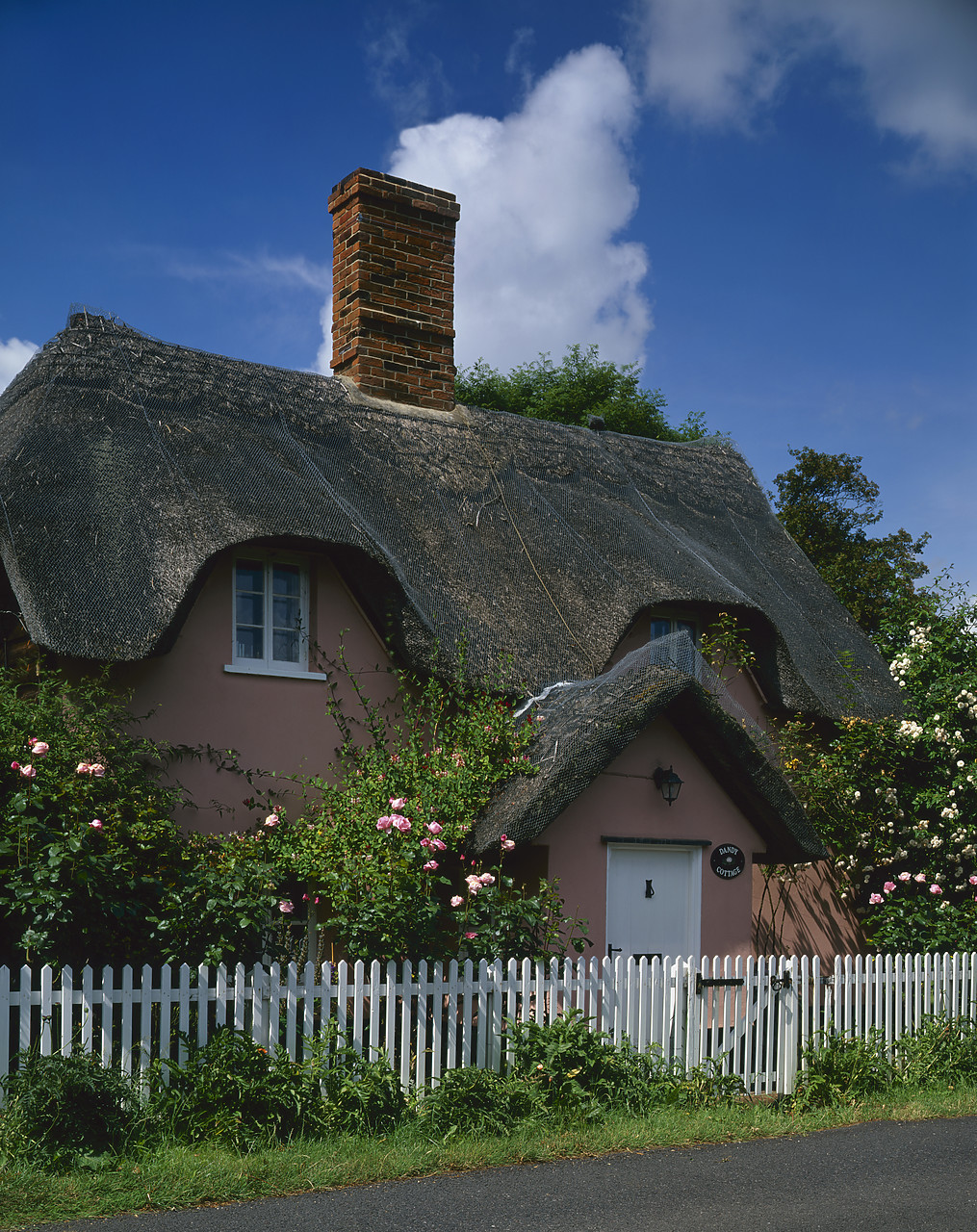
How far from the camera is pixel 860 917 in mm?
13914

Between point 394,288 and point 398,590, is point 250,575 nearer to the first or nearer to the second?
point 398,590

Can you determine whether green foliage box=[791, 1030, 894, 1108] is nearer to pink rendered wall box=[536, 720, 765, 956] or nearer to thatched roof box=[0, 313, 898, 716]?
pink rendered wall box=[536, 720, 765, 956]

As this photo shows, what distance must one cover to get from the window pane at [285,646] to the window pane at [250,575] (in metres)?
0.45

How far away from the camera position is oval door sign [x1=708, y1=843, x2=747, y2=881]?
1109 cm

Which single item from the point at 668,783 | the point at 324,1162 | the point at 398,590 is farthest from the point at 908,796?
the point at 324,1162

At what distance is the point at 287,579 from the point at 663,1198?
6.36m

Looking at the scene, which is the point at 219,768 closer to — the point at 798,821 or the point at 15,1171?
the point at 15,1171

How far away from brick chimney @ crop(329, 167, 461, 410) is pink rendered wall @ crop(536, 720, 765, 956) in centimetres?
593

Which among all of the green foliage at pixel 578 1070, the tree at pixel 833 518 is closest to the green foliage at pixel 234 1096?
the green foliage at pixel 578 1070

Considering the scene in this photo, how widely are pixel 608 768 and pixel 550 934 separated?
173cm

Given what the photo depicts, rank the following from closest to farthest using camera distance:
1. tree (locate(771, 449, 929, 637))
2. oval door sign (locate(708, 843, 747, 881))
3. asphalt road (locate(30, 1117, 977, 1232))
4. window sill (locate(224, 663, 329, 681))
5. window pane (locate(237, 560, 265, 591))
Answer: asphalt road (locate(30, 1117, 977, 1232)), window sill (locate(224, 663, 329, 681)), window pane (locate(237, 560, 265, 591)), oval door sign (locate(708, 843, 747, 881)), tree (locate(771, 449, 929, 637))

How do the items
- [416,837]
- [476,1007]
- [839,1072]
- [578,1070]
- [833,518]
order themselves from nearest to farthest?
[578,1070]
[476,1007]
[416,837]
[839,1072]
[833,518]

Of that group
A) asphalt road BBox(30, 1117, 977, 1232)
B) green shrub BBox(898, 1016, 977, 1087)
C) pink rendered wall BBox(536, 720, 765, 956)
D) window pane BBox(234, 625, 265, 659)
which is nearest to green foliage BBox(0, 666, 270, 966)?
window pane BBox(234, 625, 265, 659)

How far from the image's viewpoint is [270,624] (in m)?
10.8
